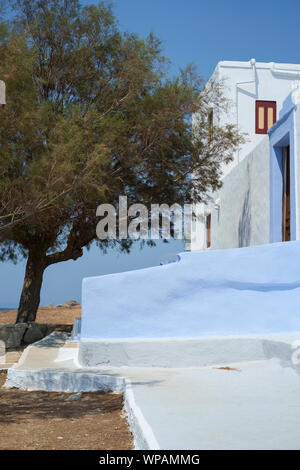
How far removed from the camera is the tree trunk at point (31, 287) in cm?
1399

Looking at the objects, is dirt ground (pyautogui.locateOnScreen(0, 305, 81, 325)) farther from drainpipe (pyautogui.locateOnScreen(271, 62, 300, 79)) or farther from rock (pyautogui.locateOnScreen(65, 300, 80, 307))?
drainpipe (pyautogui.locateOnScreen(271, 62, 300, 79))

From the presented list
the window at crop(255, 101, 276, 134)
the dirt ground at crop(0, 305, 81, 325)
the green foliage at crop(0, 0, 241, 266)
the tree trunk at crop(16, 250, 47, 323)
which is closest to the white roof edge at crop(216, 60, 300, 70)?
the window at crop(255, 101, 276, 134)

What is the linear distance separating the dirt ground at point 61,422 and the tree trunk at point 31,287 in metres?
6.57

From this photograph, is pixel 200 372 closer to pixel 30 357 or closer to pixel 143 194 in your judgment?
pixel 30 357

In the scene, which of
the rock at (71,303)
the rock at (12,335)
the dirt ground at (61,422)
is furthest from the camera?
the rock at (71,303)

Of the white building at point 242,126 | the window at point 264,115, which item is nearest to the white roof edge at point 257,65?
the white building at point 242,126

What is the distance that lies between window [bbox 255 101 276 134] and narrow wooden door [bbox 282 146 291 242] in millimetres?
6875

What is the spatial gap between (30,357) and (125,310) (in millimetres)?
2189

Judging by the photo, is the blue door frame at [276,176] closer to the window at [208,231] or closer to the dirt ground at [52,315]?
the window at [208,231]

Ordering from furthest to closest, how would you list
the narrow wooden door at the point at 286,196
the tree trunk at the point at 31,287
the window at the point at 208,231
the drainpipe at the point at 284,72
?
the window at the point at 208,231 < the drainpipe at the point at 284,72 < the tree trunk at the point at 31,287 < the narrow wooden door at the point at 286,196

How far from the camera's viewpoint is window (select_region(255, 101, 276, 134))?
1761cm

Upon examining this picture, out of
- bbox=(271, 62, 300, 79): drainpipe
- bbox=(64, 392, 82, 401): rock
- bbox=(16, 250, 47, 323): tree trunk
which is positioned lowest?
bbox=(64, 392, 82, 401): rock

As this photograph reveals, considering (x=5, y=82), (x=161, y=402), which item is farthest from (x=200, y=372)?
(x=5, y=82)

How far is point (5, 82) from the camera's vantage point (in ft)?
30.7
